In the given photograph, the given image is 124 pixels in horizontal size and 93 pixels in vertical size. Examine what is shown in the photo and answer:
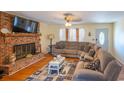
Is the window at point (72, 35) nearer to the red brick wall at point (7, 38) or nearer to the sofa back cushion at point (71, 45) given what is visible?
the sofa back cushion at point (71, 45)

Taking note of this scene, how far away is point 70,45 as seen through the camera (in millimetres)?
6281

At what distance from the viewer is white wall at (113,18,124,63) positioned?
5.50 meters

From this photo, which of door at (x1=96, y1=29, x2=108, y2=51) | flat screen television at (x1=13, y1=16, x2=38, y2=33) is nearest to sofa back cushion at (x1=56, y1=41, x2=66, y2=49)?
flat screen television at (x1=13, y1=16, x2=38, y2=33)

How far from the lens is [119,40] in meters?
5.84

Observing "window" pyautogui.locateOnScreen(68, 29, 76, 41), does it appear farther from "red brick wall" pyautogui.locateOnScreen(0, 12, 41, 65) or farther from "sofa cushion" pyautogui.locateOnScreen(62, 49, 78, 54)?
"red brick wall" pyautogui.locateOnScreen(0, 12, 41, 65)

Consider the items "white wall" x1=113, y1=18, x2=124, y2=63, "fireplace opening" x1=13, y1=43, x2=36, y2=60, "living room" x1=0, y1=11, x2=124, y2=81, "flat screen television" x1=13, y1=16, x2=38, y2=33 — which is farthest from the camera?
"white wall" x1=113, y1=18, x2=124, y2=63

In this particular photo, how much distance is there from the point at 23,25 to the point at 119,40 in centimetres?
384

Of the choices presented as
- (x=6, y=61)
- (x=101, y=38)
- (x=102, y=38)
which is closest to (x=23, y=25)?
(x=6, y=61)

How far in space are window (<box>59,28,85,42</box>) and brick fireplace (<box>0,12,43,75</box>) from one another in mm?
1016

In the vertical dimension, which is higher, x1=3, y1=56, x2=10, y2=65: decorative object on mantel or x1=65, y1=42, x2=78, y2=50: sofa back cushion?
x1=65, y1=42, x2=78, y2=50: sofa back cushion
